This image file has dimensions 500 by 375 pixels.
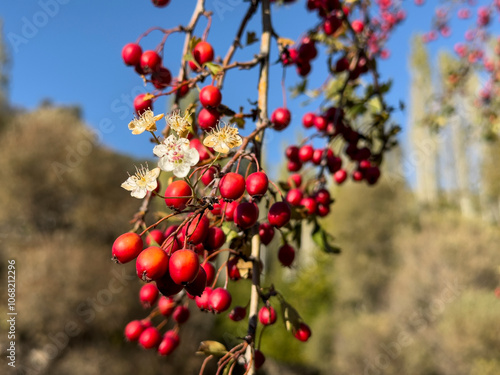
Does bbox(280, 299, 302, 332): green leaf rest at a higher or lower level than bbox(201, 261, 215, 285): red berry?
lower

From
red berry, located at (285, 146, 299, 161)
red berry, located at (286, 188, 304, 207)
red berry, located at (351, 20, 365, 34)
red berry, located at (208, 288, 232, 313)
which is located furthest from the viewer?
red berry, located at (351, 20, 365, 34)

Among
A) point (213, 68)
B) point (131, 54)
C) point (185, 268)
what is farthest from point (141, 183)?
point (131, 54)

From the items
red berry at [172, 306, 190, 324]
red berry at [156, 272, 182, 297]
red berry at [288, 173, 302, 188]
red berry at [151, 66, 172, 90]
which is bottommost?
red berry at [156, 272, 182, 297]

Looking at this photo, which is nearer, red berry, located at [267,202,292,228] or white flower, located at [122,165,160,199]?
white flower, located at [122,165,160,199]

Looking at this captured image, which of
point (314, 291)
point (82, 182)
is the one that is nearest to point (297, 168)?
point (82, 182)

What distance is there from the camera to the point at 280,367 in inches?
635

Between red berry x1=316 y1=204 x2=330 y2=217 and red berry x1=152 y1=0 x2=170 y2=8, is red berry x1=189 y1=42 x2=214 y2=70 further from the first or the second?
red berry x1=316 y1=204 x2=330 y2=217

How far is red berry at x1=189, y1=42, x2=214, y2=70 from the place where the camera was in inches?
46.0

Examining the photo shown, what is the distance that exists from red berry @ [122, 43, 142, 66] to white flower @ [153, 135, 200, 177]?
64 cm

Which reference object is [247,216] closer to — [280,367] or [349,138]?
[349,138]

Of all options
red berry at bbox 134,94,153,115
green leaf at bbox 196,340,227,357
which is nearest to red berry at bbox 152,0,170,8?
red berry at bbox 134,94,153,115

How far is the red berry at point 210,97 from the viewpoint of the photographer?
3.34 ft

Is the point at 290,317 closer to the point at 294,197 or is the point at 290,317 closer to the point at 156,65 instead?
the point at 294,197

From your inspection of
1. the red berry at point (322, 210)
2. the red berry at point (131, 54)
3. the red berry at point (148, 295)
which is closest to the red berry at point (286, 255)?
the red berry at point (322, 210)
